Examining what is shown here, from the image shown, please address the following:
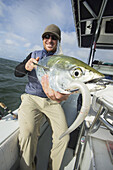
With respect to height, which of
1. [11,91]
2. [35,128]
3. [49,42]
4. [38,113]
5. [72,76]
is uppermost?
[49,42]

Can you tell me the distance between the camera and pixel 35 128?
1.24 m

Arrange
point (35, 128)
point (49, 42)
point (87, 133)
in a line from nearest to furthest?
point (87, 133) → point (35, 128) → point (49, 42)

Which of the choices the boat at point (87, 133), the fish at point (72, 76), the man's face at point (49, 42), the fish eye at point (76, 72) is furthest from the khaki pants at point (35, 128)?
the man's face at point (49, 42)

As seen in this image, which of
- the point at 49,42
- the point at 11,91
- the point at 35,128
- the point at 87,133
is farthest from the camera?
the point at 11,91

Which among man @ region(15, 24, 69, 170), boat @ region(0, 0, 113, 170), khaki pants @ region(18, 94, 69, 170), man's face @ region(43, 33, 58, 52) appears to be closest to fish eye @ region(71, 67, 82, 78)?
boat @ region(0, 0, 113, 170)

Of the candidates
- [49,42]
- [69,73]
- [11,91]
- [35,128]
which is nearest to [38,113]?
[35,128]

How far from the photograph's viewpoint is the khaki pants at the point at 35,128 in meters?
1.11

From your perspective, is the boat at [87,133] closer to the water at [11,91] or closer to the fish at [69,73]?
the fish at [69,73]

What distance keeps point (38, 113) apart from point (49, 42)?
4.52 feet

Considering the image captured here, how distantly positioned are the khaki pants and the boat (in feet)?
0.49

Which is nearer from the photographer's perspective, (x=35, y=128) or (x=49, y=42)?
(x=35, y=128)

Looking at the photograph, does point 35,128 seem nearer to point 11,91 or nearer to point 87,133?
point 87,133

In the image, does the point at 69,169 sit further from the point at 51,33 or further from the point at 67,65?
the point at 51,33

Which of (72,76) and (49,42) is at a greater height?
(49,42)
